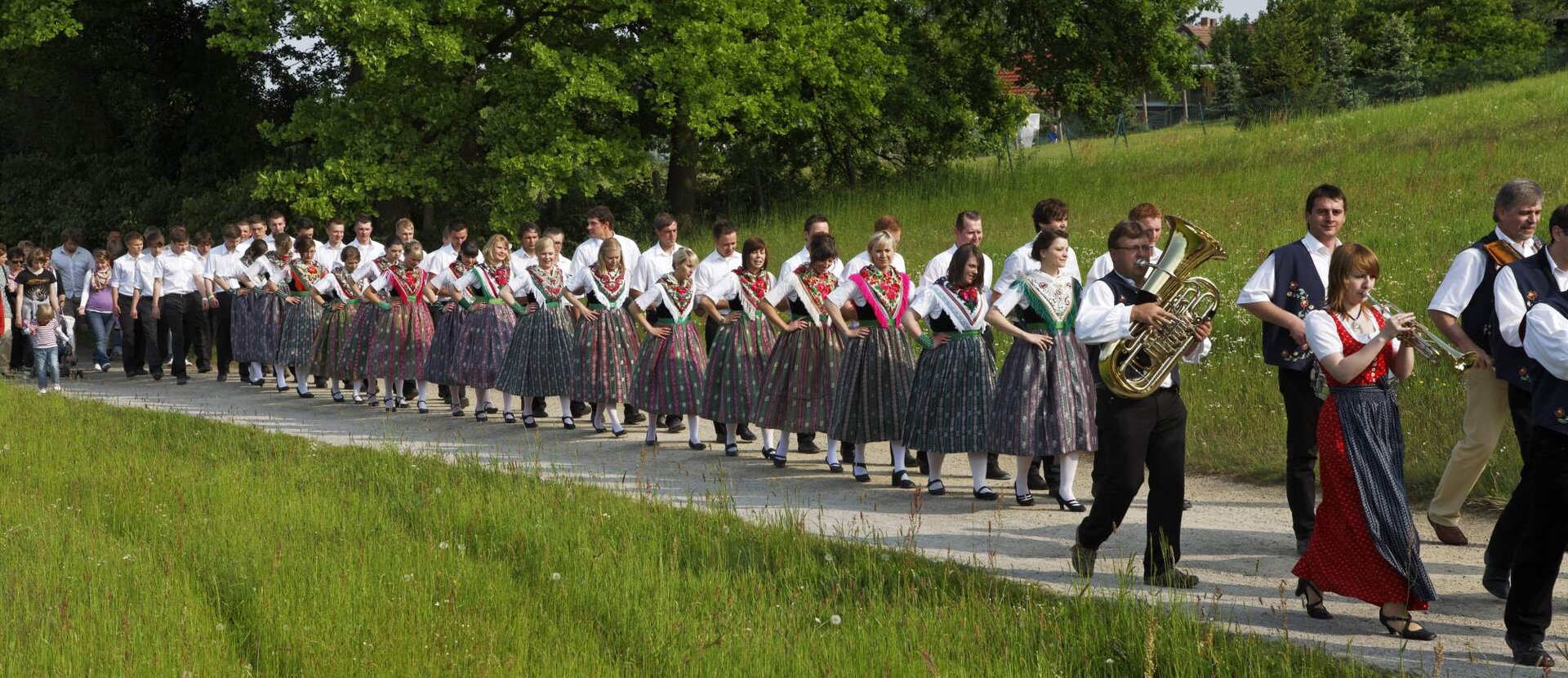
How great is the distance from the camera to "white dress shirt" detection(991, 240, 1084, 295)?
30.2 ft

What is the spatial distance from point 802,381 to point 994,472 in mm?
1501

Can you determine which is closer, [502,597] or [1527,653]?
[1527,653]

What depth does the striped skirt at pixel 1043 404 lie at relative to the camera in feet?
29.1

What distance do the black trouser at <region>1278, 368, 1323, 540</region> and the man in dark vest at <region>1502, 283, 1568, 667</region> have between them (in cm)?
170

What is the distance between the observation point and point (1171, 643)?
213 inches

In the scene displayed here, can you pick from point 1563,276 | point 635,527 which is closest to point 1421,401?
point 1563,276

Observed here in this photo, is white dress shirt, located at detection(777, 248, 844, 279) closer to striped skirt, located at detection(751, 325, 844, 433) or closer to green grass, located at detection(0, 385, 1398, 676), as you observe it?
striped skirt, located at detection(751, 325, 844, 433)

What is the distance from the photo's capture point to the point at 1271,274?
7.52 m

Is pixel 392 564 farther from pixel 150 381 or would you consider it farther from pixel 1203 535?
pixel 150 381

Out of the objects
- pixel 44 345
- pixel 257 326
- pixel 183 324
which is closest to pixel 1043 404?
pixel 257 326

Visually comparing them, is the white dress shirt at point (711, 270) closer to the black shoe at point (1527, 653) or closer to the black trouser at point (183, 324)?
the black shoe at point (1527, 653)

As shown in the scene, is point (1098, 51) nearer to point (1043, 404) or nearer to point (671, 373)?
point (671, 373)

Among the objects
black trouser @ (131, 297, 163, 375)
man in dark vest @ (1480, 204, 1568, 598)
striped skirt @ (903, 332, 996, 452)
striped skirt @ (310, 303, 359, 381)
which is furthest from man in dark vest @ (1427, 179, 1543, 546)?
black trouser @ (131, 297, 163, 375)

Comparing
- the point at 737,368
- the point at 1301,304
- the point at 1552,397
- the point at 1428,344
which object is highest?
the point at 1301,304
